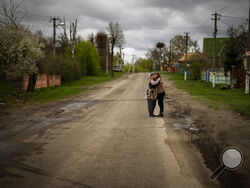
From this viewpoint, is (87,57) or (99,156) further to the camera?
(87,57)

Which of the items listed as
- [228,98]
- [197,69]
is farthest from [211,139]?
[197,69]

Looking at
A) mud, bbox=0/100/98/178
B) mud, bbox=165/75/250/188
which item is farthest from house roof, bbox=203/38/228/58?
mud, bbox=0/100/98/178

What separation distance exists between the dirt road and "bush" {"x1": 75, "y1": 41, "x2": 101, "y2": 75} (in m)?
41.5

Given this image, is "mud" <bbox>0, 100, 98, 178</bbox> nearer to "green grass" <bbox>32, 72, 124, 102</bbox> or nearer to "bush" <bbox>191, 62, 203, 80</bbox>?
"green grass" <bbox>32, 72, 124, 102</bbox>

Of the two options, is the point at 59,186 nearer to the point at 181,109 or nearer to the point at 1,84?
Answer: the point at 181,109

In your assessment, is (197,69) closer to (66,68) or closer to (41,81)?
→ (66,68)

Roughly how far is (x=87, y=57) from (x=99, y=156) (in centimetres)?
4607

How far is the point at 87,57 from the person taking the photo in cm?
4997

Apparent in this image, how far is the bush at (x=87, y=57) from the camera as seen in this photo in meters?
49.1

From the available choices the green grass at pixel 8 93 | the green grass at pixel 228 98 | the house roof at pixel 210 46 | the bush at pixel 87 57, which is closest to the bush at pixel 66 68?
the green grass at pixel 8 93

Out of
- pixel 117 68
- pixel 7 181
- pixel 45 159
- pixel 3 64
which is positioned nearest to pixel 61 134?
pixel 45 159

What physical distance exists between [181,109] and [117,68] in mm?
60324

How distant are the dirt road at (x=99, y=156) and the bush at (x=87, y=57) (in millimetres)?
41532

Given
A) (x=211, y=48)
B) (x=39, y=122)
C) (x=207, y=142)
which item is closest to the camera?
(x=207, y=142)
